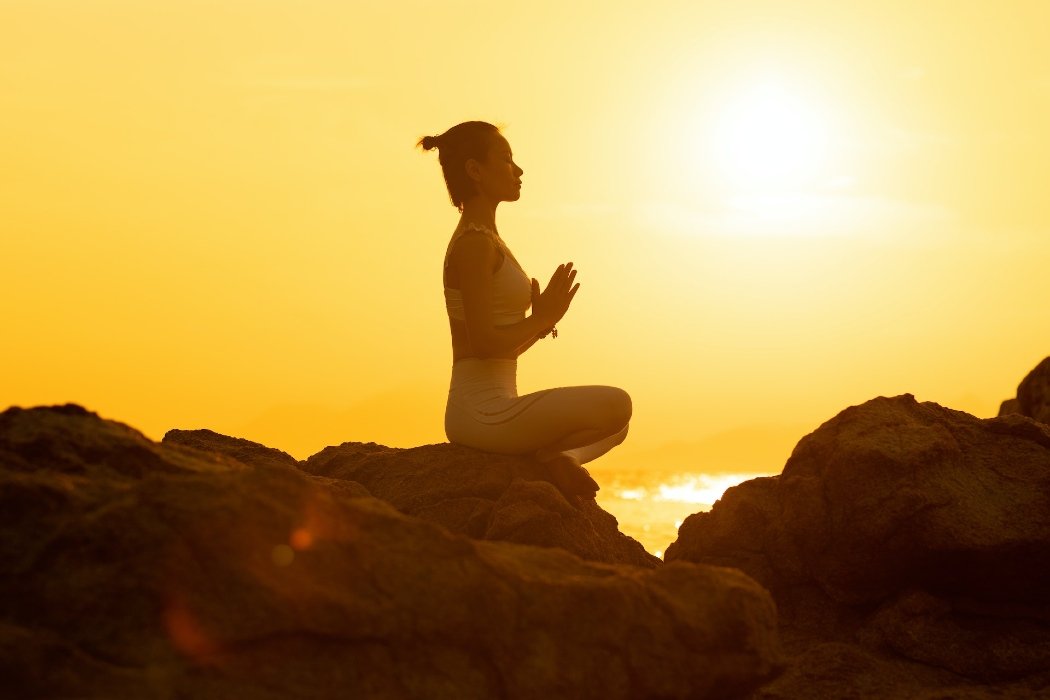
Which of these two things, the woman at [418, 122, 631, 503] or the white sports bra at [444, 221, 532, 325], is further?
the white sports bra at [444, 221, 532, 325]

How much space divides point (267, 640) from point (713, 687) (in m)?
1.94

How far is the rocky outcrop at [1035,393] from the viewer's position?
37.0ft

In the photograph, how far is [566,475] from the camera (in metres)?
8.34

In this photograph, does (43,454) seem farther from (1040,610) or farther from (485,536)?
(1040,610)

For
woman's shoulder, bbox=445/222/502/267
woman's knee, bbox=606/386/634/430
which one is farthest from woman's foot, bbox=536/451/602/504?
woman's shoulder, bbox=445/222/502/267

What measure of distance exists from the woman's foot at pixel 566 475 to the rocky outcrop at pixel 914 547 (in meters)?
1.27

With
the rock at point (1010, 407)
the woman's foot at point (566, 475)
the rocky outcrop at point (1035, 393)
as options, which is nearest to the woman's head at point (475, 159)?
the woman's foot at point (566, 475)

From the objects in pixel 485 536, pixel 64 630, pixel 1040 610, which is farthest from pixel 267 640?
pixel 1040 610

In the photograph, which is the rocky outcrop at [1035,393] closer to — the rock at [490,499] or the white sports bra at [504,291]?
the rock at [490,499]

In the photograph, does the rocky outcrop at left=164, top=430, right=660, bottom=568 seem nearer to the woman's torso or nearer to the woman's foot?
the woman's foot

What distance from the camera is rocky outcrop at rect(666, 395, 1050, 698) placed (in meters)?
6.73

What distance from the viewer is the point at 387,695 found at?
4305 millimetres

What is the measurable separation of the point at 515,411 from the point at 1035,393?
20.4 feet

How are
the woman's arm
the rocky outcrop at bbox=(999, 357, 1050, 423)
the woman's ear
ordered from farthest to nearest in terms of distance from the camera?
the rocky outcrop at bbox=(999, 357, 1050, 423)
the woman's ear
the woman's arm
